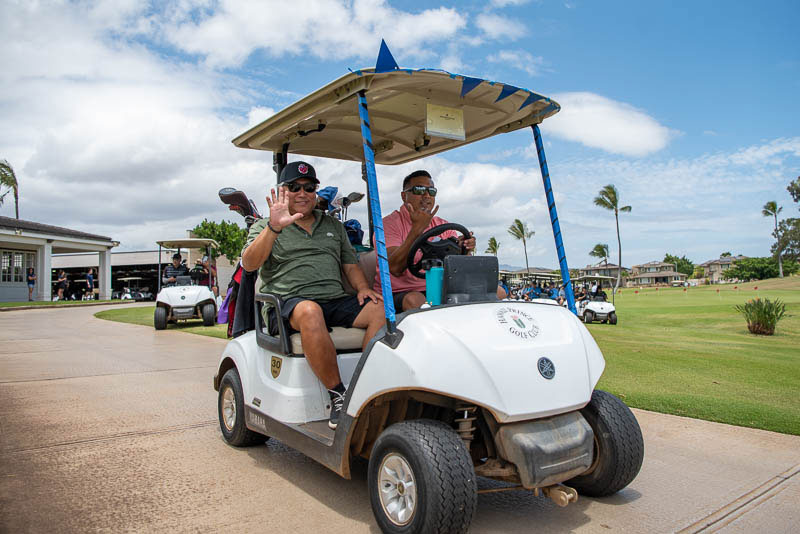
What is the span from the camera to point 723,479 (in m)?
3.19

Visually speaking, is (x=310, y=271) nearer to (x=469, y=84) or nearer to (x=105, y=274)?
(x=469, y=84)

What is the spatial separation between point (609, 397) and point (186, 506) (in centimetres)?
225

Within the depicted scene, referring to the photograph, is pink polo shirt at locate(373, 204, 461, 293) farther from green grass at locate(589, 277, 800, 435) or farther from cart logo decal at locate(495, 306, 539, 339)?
green grass at locate(589, 277, 800, 435)

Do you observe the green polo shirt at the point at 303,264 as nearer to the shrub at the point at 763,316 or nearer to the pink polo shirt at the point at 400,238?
the pink polo shirt at the point at 400,238

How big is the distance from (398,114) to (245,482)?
2.47m

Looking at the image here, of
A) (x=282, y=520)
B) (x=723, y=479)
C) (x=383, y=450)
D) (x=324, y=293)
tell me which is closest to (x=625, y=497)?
(x=723, y=479)

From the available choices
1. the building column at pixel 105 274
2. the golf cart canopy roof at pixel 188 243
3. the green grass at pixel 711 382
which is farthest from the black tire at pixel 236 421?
the building column at pixel 105 274

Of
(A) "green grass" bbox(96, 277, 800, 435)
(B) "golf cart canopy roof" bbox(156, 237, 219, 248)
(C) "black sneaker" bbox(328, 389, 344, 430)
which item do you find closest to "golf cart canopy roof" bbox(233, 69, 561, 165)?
(C) "black sneaker" bbox(328, 389, 344, 430)

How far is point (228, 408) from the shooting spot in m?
4.01

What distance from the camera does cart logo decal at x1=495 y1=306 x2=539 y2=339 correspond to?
100 inches

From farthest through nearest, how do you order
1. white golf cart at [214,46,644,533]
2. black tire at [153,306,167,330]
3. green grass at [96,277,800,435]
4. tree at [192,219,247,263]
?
tree at [192,219,247,263] → black tire at [153,306,167,330] → green grass at [96,277,800,435] → white golf cart at [214,46,644,533]

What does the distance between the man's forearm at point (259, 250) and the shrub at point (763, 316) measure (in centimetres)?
1506

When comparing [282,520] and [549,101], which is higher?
[549,101]

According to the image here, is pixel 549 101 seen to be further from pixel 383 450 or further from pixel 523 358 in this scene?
pixel 383 450
